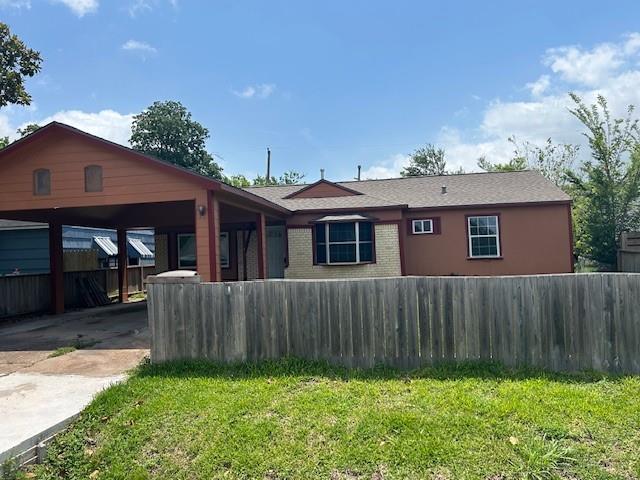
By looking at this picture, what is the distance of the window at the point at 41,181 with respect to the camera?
9961mm

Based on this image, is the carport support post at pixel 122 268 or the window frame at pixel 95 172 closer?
the window frame at pixel 95 172

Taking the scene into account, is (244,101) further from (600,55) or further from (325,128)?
(600,55)

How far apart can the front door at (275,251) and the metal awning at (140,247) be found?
10.1 metres

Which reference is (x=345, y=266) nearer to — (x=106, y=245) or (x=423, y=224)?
(x=423, y=224)

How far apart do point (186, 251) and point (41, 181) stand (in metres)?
7.88

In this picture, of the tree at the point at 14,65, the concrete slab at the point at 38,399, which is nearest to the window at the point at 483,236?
the concrete slab at the point at 38,399

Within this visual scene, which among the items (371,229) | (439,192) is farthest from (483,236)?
(371,229)

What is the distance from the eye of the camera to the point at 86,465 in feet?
12.6

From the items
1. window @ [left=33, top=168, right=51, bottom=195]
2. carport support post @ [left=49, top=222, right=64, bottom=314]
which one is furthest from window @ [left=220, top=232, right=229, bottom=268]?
window @ [left=33, top=168, right=51, bottom=195]

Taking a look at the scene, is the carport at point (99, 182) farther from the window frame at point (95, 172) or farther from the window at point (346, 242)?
the window at point (346, 242)

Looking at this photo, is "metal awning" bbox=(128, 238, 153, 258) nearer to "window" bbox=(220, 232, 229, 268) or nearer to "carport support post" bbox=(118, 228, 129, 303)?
"carport support post" bbox=(118, 228, 129, 303)

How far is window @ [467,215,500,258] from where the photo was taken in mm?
15664

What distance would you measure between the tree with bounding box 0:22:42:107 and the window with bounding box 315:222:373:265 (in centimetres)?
1396

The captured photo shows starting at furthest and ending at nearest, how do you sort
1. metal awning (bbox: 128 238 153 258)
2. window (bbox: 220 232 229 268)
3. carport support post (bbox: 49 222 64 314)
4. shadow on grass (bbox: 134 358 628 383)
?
1. metal awning (bbox: 128 238 153 258)
2. window (bbox: 220 232 229 268)
3. carport support post (bbox: 49 222 64 314)
4. shadow on grass (bbox: 134 358 628 383)
